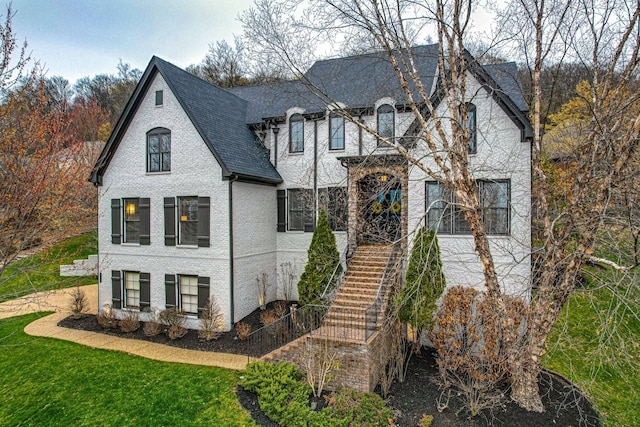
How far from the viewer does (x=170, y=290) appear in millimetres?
13117

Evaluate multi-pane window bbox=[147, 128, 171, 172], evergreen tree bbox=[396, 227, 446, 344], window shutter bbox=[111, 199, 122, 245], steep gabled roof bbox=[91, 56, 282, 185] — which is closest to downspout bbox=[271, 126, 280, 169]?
steep gabled roof bbox=[91, 56, 282, 185]

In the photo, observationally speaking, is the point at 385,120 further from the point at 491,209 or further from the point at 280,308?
the point at 280,308

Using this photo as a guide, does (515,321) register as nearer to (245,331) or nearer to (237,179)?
(245,331)

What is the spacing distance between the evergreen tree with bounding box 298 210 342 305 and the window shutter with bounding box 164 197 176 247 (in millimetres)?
5186

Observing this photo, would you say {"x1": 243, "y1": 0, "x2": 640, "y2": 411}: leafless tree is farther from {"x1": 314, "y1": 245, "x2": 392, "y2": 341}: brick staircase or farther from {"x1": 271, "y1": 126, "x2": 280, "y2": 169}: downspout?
{"x1": 271, "y1": 126, "x2": 280, "y2": 169}: downspout

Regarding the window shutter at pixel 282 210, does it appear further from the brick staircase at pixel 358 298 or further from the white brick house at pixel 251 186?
the brick staircase at pixel 358 298

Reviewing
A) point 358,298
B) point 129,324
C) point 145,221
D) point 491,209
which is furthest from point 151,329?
point 491,209

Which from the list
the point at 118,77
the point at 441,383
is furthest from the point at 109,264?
the point at 118,77

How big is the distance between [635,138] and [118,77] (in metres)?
50.5

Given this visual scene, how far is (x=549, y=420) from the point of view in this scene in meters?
7.32

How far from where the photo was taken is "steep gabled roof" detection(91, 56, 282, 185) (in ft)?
41.4

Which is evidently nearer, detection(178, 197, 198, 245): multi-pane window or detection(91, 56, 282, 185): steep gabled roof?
detection(91, 56, 282, 185): steep gabled roof

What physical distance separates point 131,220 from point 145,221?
0.78m

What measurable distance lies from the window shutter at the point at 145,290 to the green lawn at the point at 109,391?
8.94ft
